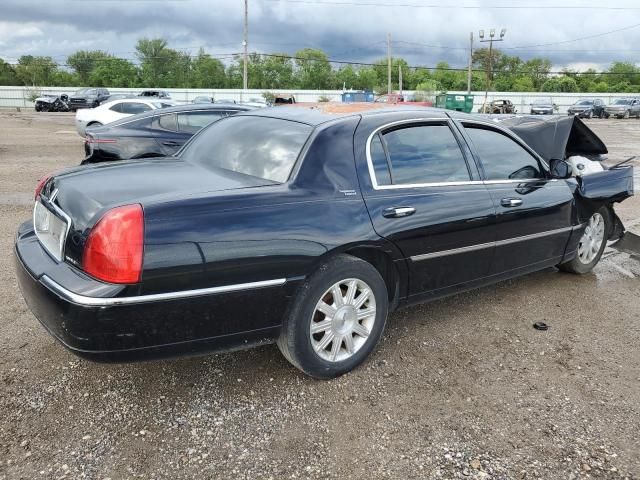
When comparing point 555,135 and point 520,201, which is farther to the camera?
point 555,135

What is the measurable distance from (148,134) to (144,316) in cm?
703

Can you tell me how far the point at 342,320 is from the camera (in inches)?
125

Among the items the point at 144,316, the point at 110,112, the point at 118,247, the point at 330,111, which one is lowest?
the point at 144,316

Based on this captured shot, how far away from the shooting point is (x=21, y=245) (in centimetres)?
319

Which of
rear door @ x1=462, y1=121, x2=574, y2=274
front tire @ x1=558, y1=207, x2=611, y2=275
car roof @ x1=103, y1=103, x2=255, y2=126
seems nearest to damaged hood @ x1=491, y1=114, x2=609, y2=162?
front tire @ x1=558, y1=207, x2=611, y2=275

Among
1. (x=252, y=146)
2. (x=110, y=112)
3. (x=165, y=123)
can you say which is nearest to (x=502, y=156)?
(x=252, y=146)

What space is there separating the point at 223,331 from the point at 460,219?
1785 millimetres

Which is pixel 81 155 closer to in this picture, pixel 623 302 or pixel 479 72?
pixel 623 302

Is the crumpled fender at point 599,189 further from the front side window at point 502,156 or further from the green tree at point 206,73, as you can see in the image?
the green tree at point 206,73

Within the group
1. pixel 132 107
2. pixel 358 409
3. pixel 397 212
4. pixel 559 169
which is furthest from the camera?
pixel 132 107

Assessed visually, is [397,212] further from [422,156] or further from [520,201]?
[520,201]

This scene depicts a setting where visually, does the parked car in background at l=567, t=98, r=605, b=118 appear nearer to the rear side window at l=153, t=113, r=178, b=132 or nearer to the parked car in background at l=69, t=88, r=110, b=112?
the parked car in background at l=69, t=88, r=110, b=112

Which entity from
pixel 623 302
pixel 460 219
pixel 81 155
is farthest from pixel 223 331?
pixel 81 155

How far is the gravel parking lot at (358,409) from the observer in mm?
2521
